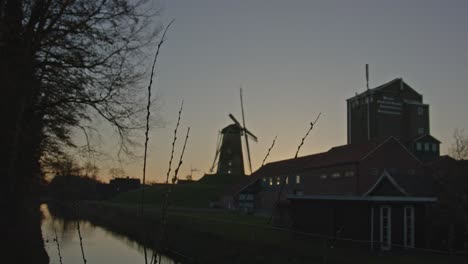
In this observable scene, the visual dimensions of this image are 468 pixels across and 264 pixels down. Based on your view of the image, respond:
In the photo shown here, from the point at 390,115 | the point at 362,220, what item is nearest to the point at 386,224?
the point at 362,220

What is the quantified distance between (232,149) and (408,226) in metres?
60.5

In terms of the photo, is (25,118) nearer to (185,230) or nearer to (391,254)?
(391,254)

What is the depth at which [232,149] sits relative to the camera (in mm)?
84188

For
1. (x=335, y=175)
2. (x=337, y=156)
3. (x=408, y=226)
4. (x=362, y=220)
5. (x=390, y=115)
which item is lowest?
(x=408, y=226)

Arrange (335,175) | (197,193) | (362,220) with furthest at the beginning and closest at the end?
(197,193), (335,175), (362,220)

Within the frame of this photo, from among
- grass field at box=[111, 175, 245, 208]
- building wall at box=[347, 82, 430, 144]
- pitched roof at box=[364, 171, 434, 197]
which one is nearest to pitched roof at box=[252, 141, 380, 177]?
pitched roof at box=[364, 171, 434, 197]

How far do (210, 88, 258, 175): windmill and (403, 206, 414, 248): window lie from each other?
59.6 m

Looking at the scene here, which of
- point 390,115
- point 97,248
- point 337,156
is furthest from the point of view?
point 390,115

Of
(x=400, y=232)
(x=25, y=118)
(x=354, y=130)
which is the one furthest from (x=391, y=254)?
(x=354, y=130)

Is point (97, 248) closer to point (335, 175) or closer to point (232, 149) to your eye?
point (335, 175)

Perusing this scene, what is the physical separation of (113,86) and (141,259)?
67.3 feet

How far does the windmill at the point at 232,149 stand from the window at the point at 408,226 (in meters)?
59.6

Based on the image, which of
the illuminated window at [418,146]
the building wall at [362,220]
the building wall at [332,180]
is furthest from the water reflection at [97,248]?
the illuminated window at [418,146]

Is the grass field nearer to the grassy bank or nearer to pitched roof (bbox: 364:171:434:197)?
the grassy bank
